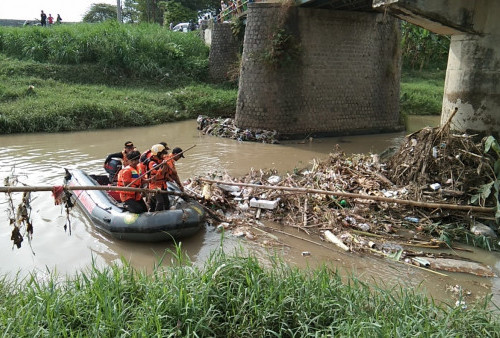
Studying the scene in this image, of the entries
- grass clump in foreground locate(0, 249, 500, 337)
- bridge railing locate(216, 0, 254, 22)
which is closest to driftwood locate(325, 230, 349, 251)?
grass clump in foreground locate(0, 249, 500, 337)

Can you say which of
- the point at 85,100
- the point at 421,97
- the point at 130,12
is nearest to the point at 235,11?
the point at 85,100

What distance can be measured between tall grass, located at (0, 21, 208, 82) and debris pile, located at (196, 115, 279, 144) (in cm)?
672

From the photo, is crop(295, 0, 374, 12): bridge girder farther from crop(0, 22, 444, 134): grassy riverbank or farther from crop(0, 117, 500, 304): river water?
crop(0, 22, 444, 134): grassy riverbank

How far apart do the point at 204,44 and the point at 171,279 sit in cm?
2352

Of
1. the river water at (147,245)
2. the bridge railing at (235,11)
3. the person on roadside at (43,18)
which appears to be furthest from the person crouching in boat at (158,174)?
the person on roadside at (43,18)

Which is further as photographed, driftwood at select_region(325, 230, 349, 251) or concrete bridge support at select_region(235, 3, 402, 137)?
concrete bridge support at select_region(235, 3, 402, 137)

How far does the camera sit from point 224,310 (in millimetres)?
3867

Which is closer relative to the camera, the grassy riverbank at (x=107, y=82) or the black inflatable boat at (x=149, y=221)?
the black inflatable boat at (x=149, y=221)

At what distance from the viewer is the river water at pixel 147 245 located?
5.68 m

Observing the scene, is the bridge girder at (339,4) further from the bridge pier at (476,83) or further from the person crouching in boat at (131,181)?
the person crouching in boat at (131,181)

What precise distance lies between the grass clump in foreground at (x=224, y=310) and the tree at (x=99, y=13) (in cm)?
5006

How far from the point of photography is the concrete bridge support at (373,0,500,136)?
751 centimetres

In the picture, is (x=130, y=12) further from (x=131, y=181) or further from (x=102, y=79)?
(x=131, y=181)

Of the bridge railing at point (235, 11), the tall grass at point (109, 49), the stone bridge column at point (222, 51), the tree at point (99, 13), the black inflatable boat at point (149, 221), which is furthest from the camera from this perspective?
the tree at point (99, 13)
